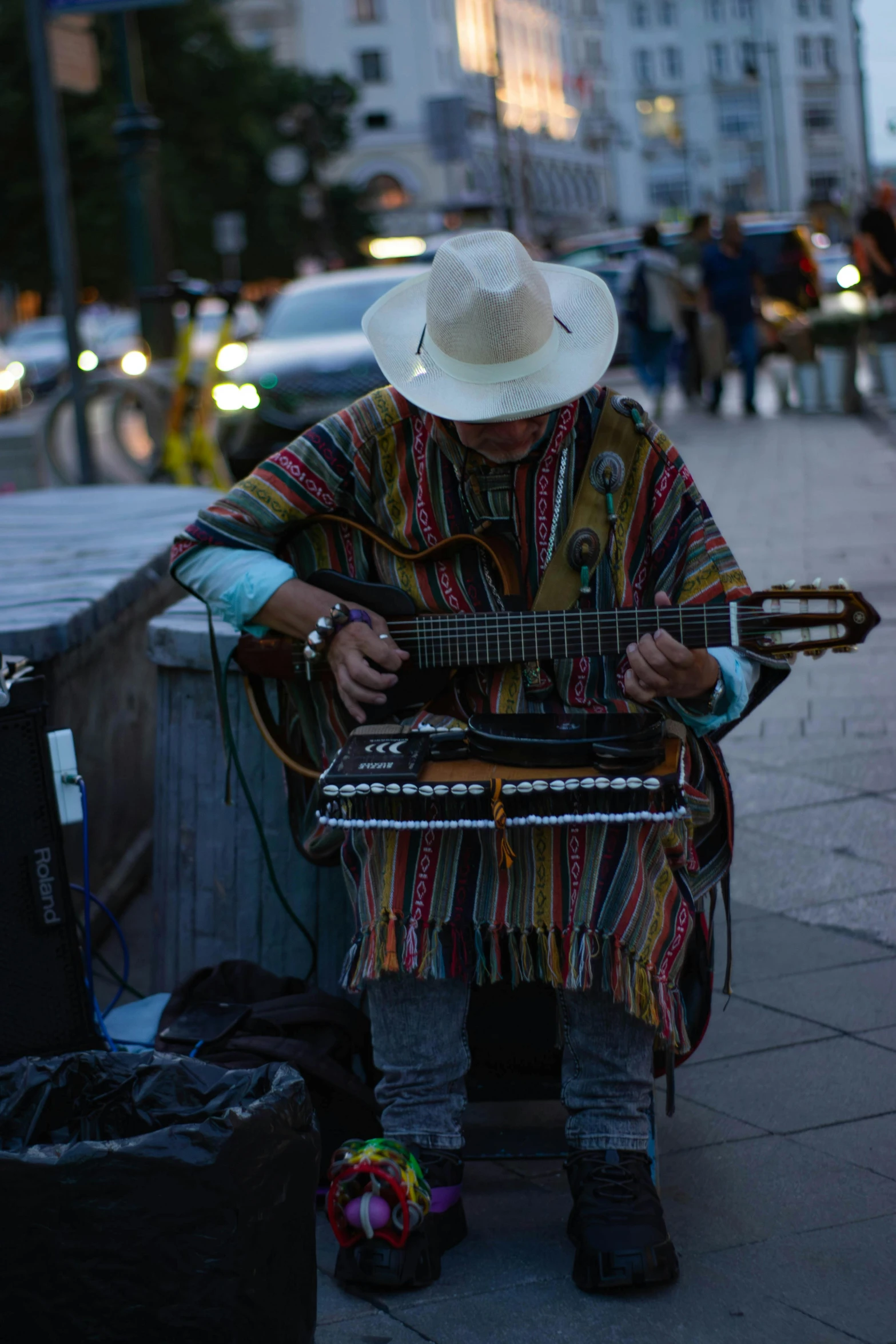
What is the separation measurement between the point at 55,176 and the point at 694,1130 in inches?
227

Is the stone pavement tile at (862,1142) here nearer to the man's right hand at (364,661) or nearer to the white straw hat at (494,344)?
the man's right hand at (364,661)

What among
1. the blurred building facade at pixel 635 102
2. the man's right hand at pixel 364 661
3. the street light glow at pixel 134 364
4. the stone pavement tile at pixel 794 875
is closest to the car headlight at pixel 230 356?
the street light glow at pixel 134 364

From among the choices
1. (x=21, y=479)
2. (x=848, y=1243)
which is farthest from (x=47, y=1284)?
(x=21, y=479)

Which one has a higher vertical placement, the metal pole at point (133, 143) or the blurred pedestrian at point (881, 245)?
the metal pole at point (133, 143)

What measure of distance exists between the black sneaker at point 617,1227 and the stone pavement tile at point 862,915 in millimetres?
1342

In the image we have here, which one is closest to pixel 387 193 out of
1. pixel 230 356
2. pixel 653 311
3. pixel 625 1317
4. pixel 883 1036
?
pixel 653 311

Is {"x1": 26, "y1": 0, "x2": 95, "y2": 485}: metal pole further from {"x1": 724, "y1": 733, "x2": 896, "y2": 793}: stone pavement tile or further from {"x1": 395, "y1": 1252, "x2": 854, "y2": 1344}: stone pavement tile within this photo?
{"x1": 395, "y1": 1252, "x2": 854, "y2": 1344}: stone pavement tile

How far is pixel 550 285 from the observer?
2965mm

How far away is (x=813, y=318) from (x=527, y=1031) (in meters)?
13.4

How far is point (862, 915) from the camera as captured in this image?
12.7 ft

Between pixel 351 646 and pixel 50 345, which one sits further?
pixel 50 345

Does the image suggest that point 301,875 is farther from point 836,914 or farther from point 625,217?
point 625,217

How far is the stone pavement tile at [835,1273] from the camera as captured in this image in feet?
7.50

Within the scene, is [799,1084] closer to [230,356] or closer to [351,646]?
[351,646]
